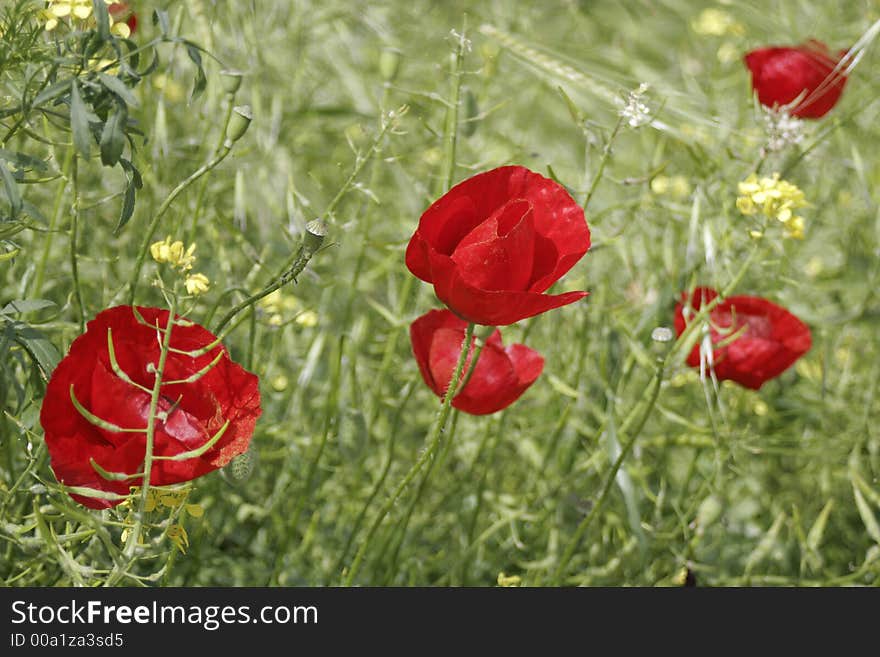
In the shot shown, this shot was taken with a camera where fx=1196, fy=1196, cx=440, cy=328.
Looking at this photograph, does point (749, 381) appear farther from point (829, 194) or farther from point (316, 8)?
point (316, 8)

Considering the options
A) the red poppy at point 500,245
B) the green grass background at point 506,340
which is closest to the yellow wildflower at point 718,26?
the green grass background at point 506,340

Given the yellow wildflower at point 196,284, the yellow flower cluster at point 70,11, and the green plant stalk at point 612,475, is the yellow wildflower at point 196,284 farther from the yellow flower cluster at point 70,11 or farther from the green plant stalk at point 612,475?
the green plant stalk at point 612,475

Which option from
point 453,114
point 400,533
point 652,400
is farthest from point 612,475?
point 453,114

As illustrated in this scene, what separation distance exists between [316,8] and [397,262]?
39cm

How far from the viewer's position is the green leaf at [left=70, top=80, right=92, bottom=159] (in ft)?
1.86

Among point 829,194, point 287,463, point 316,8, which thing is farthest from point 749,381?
point 316,8

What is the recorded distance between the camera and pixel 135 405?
0.60m

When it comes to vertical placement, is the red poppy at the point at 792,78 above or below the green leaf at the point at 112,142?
above

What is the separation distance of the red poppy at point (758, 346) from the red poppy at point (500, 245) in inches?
10.7

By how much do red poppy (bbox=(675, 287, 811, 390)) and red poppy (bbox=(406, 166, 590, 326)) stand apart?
272mm

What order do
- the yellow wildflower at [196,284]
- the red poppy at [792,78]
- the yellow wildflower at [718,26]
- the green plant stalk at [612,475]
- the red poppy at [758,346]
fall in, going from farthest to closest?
1. the yellow wildflower at [718,26]
2. the red poppy at [792,78]
3. the red poppy at [758,346]
4. the green plant stalk at [612,475]
5. the yellow wildflower at [196,284]

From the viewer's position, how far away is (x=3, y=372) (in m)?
0.61

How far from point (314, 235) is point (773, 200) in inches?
15.4

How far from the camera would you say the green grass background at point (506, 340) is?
0.91m
